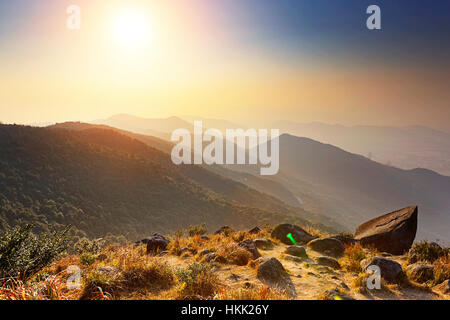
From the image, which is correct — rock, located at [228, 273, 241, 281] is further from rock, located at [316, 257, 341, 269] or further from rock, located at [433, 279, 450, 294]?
rock, located at [433, 279, 450, 294]

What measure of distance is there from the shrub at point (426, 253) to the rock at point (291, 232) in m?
3.99

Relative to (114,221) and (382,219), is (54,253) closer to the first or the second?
(382,219)

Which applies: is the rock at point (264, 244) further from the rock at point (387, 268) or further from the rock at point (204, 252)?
the rock at point (387, 268)

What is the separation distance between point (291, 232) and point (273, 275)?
212 inches

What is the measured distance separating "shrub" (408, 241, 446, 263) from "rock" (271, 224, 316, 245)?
3.99 meters

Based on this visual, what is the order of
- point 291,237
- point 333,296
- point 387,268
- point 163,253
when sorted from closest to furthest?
point 333,296 < point 387,268 < point 163,253 < point 291,237

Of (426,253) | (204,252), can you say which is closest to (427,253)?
(426,253)

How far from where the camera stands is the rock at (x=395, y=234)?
935 centimetres

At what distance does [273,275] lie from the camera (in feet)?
21.5

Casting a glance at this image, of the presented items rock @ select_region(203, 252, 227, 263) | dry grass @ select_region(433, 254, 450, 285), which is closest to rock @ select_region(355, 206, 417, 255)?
dry grass @ select_region(433, 254, 450, 285)

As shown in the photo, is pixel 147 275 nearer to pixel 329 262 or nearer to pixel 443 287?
pixel 329 262

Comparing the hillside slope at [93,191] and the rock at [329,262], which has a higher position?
the rock at [329,262]

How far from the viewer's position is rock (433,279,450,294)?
19.1 feet

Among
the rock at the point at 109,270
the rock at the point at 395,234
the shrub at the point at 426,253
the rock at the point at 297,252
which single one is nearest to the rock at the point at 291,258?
the rock at the point at 297,252
